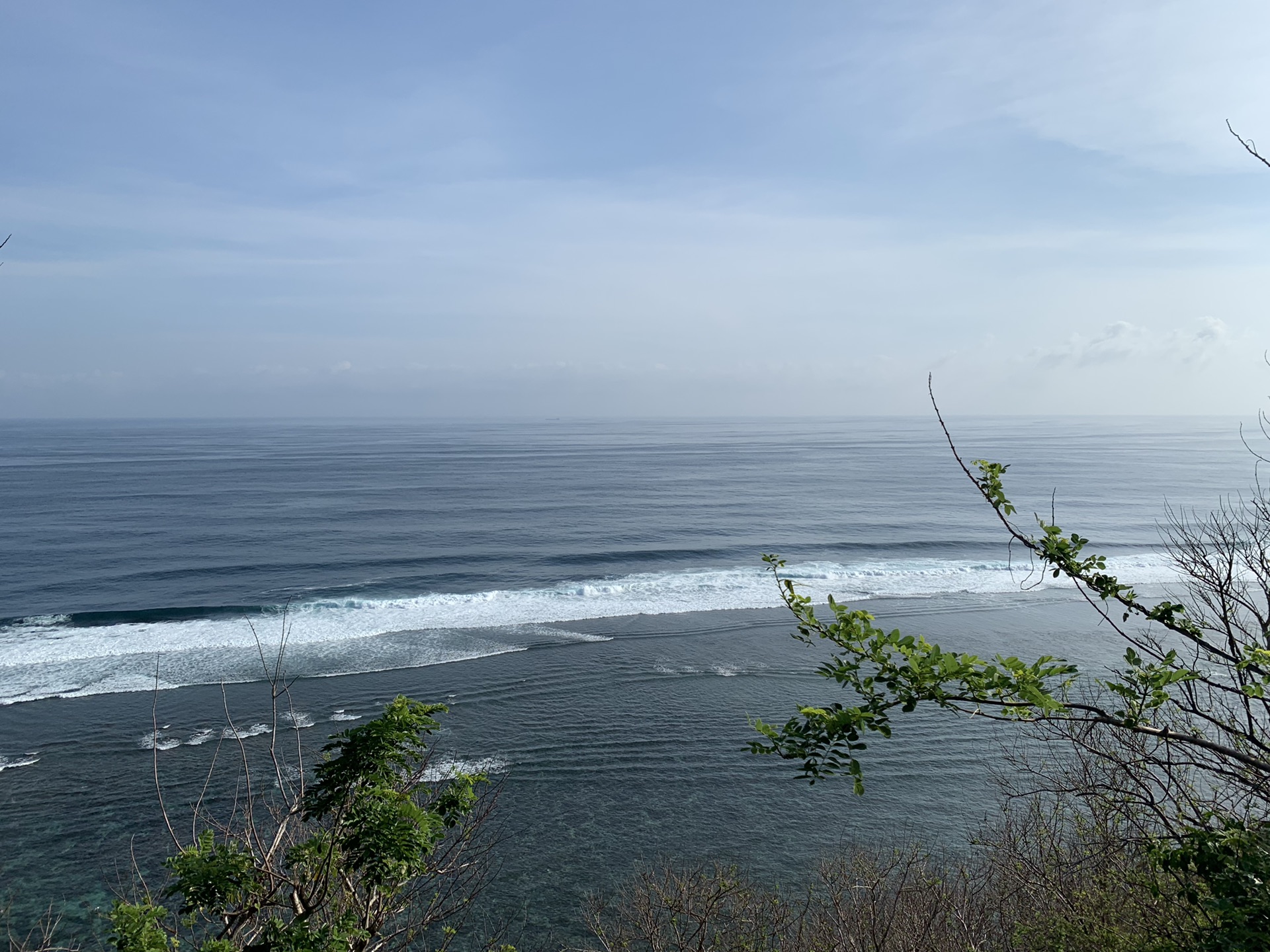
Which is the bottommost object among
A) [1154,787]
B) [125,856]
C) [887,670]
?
[125,856]

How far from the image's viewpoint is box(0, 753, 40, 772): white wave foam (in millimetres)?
21391

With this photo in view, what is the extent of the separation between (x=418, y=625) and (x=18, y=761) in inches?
609

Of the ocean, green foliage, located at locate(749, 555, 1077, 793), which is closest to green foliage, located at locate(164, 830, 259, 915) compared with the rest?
green foliage, located at locate(749, 555, 1077, 793)

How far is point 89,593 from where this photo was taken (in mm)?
39375

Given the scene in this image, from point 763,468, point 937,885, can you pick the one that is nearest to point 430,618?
point 937,885

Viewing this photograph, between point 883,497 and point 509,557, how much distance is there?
43040 millimetres

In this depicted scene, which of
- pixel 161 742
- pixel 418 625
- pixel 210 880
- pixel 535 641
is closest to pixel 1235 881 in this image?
pixel 210 880

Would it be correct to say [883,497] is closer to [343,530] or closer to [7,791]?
[343,530]

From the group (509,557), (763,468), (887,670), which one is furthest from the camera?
(763,468)

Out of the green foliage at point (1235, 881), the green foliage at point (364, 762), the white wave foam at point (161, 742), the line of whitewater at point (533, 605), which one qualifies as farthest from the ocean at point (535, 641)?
the green foliage at point (364, 762)

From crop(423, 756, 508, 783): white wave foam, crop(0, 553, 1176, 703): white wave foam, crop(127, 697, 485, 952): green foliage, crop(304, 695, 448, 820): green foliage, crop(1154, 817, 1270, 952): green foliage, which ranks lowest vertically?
crop(423, 756, 508, 783): white wave foam

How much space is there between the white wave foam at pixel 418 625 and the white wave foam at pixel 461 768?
351 inches

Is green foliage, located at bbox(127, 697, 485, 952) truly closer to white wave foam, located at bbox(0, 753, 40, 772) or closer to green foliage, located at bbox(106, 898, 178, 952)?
green foliage, located at bbox(106, 898, 178, 952)

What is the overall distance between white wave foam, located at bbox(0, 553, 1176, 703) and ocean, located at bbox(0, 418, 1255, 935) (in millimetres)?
200
